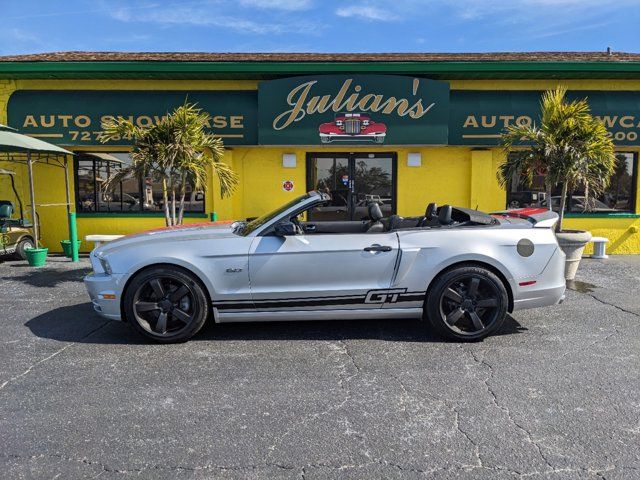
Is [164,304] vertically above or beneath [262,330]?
above

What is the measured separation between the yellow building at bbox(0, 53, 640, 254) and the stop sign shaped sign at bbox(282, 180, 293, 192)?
0.07ft

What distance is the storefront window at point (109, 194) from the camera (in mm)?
10531

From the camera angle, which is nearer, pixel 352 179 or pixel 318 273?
pixel 318 273

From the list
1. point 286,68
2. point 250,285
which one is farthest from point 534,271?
point 286,68

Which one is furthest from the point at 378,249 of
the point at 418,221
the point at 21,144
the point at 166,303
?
the point at 21,144

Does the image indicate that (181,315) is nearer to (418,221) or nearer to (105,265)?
(105,265)

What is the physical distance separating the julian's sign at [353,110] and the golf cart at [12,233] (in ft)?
16.6

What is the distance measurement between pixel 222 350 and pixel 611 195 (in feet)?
31.3

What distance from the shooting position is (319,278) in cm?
470

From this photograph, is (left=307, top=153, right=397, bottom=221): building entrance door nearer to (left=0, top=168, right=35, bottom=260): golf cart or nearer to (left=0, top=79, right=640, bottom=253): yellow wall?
(left=0, top=79, right=640, bottom=253): yellow wall

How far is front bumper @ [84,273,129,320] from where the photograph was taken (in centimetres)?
464

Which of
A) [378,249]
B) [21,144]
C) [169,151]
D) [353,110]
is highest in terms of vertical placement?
[353,110]

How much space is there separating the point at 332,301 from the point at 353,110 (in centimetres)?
606

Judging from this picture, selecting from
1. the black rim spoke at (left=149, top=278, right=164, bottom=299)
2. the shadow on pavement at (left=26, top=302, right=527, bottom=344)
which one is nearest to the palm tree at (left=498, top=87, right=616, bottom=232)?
the shadow on pavement at (left=26, top=302, right=527, bottom=344)
